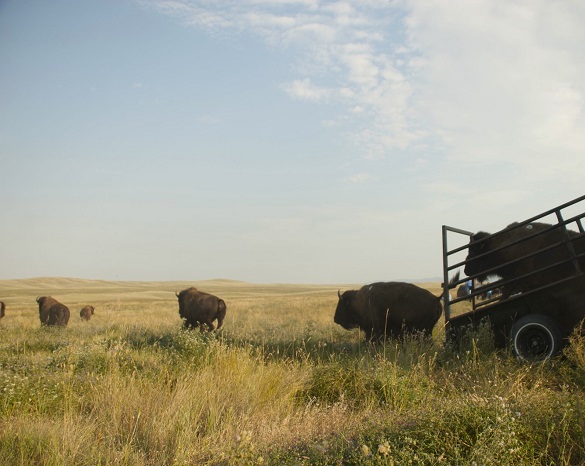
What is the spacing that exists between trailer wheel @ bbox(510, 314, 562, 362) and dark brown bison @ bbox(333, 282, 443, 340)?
307 centimetres

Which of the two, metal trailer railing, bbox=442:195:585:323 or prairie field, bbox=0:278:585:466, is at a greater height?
metal trailer railing, bbox=442:195:585:323

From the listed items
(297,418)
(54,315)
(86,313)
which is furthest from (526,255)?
(86,313)

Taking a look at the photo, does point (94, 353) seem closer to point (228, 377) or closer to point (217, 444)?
point (228, 377)

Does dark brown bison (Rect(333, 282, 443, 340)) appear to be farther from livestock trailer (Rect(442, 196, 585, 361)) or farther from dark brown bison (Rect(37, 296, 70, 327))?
dark brown bison (Rect(37, 296, 70, 327))

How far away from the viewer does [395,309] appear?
35.5ft

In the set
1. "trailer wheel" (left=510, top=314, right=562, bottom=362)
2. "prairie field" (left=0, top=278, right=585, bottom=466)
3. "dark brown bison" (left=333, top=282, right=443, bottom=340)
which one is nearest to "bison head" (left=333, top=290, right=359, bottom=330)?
"dark brown bison" (left=333, top=282, right=443, bottom=340)

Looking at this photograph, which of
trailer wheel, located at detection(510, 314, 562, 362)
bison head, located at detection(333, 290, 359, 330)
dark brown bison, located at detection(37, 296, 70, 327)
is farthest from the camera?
dark brown bison, located at detection(37, 296, 70, 327)

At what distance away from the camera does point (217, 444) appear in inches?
150

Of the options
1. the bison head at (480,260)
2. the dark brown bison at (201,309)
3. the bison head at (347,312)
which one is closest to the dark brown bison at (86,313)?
the dark brown bison at (201,309)

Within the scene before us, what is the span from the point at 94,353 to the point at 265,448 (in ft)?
16.7

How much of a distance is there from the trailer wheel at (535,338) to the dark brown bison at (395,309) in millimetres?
3071

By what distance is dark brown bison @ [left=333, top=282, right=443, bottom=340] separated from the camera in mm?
10570

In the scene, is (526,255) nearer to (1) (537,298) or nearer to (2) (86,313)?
(1) (537,298)

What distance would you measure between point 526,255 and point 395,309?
12.5 feet
